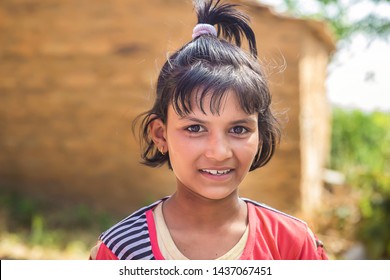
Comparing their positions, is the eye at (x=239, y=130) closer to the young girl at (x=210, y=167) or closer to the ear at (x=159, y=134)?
the young girl at (x=210, y=167)

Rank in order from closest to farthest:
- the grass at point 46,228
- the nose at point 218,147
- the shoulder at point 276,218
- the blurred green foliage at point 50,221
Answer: the nose at point 218,147 → the shoulder at point 276,218 → the grass at point 46,228 → the blurred green foliage at point 50,221

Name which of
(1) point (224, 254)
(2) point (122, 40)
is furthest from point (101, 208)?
(1) point (224, 254)

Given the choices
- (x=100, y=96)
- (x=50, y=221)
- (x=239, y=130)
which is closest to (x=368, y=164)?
(x=100, y=96)

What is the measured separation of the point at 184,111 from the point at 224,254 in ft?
1.25

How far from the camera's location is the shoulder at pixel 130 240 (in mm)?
1582

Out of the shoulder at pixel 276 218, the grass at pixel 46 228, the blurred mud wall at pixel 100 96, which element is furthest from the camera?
the blurred mud wall at pixel 100 96

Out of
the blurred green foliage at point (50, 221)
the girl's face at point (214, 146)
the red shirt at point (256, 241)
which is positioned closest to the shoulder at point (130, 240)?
the red shirt at point (256, 241)

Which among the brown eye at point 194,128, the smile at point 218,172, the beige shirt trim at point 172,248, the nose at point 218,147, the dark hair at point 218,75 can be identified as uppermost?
the dark hair at point 218,75

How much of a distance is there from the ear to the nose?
22 cm

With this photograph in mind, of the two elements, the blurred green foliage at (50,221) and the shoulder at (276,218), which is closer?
the shoulder at (276,218)

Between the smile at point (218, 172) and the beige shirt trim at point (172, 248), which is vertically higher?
the smile at point (218, 172)

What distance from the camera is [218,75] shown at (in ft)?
5.11

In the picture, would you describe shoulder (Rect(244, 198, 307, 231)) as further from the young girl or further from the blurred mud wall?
the blurred mud wall
